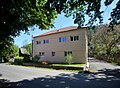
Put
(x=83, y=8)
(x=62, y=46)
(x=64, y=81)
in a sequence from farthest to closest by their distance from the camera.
A: 1. (x=62, y=46)
2. (x=64, y=81)
3. (x=83, y=8)

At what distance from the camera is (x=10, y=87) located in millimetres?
15320

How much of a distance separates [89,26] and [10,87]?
7714 millimetres

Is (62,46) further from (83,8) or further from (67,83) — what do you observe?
(83,8)

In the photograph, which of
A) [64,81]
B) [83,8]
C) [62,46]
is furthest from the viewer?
[62,46]

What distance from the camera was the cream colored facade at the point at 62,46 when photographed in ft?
125

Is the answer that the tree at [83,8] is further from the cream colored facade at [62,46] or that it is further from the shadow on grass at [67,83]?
the cream colored facade at [62,46]

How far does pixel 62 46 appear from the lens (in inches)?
1642

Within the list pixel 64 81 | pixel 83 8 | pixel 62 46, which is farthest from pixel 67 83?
pixel 62 46

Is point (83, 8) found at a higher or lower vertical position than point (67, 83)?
higher

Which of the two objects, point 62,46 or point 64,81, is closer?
point 64,81

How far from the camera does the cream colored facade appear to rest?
38022 millimetres

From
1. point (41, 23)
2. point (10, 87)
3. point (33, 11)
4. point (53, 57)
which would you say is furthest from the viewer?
point (53, 57)

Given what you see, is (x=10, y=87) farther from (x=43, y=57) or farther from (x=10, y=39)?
(x=43, y=57)

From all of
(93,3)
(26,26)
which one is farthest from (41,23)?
(93,3)
